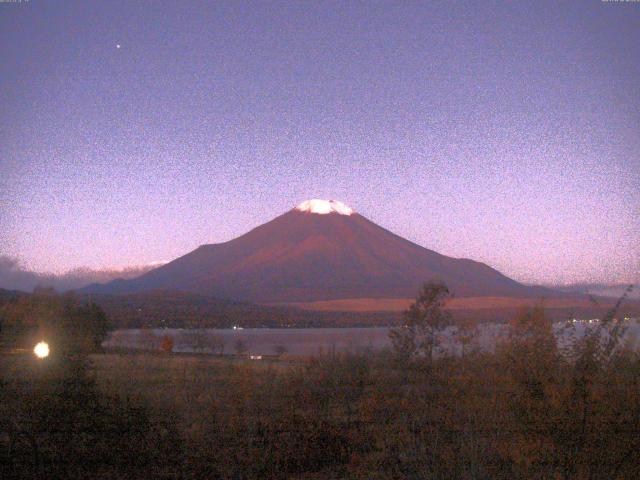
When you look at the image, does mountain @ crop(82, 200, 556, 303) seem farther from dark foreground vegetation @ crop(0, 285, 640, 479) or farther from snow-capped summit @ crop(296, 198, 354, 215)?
dark foreground vegetation @ crop(0, 285, 640, 479)

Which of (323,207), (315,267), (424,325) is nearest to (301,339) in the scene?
(424,325)

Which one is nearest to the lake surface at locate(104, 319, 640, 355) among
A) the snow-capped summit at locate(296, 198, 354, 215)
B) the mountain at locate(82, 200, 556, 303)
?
the mountain at locate(82, 200, 556, 303)

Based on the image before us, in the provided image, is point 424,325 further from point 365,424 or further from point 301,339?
point 301,339

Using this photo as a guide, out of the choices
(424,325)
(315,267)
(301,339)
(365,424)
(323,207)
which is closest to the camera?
(365,424)

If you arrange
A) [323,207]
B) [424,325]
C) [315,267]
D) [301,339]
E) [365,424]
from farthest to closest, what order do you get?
[323,207] → [315,267] → [301,339] → [424,325] → [365,424]

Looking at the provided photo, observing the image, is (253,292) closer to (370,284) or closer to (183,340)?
(370,284)

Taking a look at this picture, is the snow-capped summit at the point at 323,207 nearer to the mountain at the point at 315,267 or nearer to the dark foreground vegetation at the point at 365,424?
the mountain at the point at 315,267
